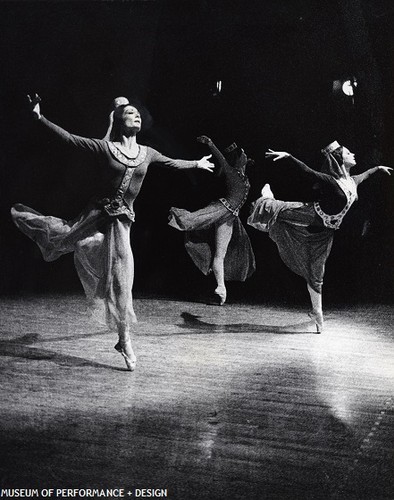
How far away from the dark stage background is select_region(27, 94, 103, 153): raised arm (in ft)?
0.59

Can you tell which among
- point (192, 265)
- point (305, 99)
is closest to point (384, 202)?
point (305, 99)

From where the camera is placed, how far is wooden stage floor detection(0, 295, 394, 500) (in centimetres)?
246

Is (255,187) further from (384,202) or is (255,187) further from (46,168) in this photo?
(46,168)

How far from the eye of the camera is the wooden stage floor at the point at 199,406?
8.07 feet

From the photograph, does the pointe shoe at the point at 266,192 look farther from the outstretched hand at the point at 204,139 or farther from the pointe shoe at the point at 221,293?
the pointe shoe at the point at 221,293

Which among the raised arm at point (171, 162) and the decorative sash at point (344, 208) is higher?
the raised arm at point (171, 162)

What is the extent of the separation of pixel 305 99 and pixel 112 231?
1344 mm

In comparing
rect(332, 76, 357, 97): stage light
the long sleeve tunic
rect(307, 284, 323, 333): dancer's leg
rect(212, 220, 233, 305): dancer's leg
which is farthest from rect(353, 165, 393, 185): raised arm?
the long sleeve tunic

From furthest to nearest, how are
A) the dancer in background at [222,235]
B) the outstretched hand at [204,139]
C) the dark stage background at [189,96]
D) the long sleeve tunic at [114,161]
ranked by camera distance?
the dancer in background at [222,235], the outstretched hand at [204,139], the dark stage background at [189,96], the long sleeve tunic at [114,161]

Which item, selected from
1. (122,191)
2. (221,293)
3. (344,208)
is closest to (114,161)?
(122,191)

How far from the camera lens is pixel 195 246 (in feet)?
15.2

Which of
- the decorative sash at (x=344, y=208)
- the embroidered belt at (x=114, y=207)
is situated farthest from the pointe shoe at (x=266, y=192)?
the embroidered belt at (x=114, y=207)

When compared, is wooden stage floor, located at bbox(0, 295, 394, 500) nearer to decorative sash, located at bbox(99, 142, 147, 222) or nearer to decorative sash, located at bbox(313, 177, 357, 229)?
decorative sash, located at bbox(313, 177, 357, 229)

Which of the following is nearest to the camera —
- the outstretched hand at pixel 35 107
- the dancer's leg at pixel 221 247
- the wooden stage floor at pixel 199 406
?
the wooden stage floor at pixel 199 406
